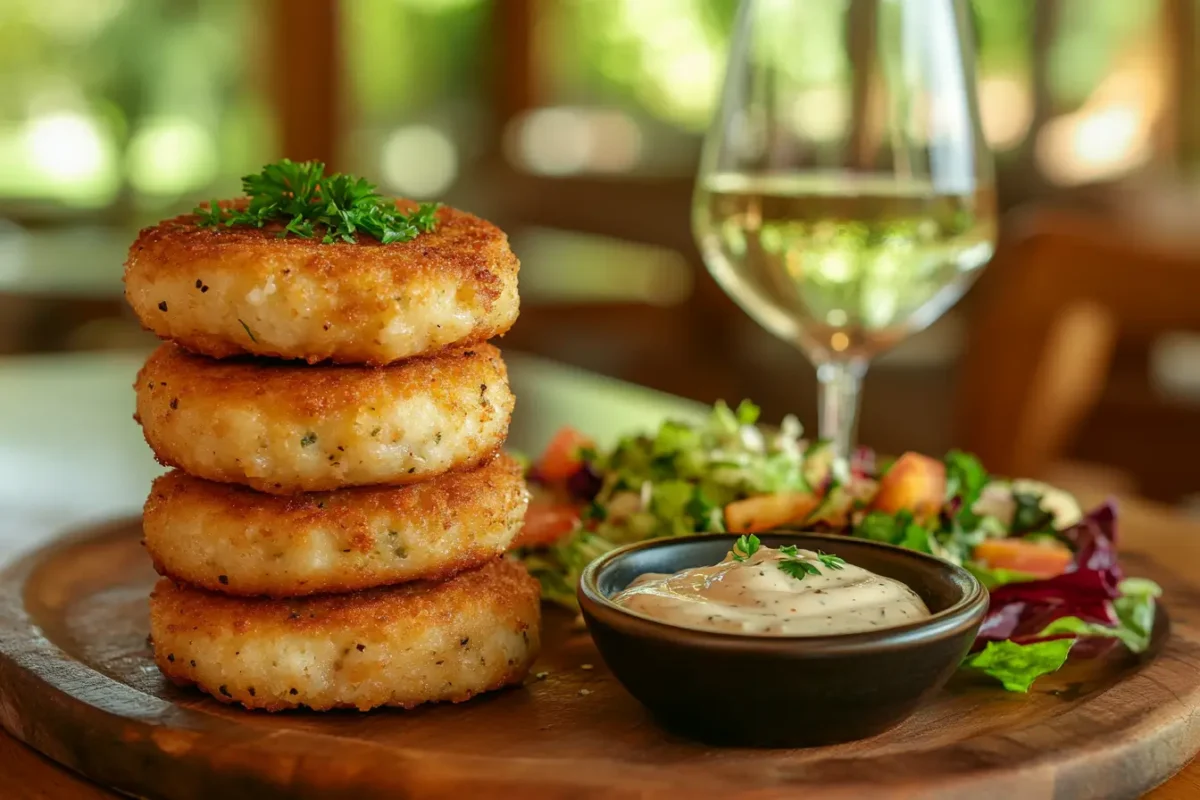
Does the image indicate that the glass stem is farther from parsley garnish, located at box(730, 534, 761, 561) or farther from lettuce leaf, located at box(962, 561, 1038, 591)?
parsley garnish, located at box(730, 534, 761, 561)

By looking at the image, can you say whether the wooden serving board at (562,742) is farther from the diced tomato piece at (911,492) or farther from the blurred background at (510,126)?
the blurred background at (510,126)

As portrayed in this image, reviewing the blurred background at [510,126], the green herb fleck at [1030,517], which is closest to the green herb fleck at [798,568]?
the green herb fleck at [1030,517]

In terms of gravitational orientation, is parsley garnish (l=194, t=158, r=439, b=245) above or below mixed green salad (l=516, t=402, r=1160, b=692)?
above

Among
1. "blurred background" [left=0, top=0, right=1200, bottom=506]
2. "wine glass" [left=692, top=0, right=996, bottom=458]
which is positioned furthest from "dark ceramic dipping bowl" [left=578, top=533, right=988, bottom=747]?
"blurred background" [left=0, top=0, right=1200, bottom=506]

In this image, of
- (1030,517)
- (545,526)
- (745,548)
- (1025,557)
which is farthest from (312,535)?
(1030,517)

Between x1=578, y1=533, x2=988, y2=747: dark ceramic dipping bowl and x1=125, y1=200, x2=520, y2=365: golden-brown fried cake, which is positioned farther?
x1=125, y1=200, x2=520, y2=365: golden-brown fried cake

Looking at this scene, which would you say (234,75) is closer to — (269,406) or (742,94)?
(742,94)

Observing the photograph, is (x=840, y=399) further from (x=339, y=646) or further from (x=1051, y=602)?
(x=339, y=646)

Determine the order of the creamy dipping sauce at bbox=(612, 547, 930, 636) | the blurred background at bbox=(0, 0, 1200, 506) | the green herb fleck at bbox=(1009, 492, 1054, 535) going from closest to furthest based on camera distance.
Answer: the creamy dipping sauce at bbox=(612, 547, 930, 636) < the green herb fleck at bbox=(1009, 492, 1054, 535) < the blurred background at bbox=(0, 0, 1200, 506)
